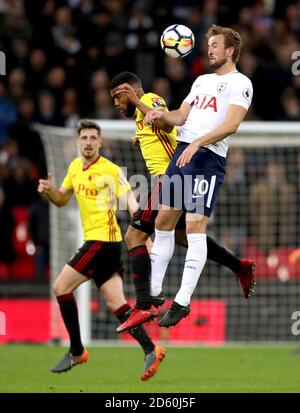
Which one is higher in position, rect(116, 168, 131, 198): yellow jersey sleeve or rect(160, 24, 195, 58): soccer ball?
rect(160, 24, 195, 58): soccer ball

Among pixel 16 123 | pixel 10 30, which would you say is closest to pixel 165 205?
pixel 16 123

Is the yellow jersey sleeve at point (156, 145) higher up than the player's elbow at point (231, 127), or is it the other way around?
the player's elbow at point (231, 127)

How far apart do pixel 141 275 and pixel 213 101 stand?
5.39ft

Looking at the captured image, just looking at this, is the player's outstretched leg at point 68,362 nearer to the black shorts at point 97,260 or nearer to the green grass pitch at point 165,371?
the green grass pitch at point 165,371

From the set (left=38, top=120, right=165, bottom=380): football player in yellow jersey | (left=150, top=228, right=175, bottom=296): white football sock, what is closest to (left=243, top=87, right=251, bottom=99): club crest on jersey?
(left=150, top=228, right=175, bottom=296): white football sock

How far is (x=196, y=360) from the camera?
13.1 meters

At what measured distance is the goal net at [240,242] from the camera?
15656 mm

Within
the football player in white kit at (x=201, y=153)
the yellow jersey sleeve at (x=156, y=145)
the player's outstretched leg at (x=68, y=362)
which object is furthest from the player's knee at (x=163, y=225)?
the player's outstretched leg at (x=68, y=362)

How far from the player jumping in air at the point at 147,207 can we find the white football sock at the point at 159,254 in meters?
0.07

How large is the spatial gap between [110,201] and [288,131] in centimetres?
435

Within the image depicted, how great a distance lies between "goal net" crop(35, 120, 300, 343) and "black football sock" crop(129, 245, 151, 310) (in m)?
5.37

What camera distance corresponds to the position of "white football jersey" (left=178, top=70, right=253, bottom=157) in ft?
31.0

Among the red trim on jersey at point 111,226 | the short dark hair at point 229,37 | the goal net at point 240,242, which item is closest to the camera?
the short dark hair at point 229,37

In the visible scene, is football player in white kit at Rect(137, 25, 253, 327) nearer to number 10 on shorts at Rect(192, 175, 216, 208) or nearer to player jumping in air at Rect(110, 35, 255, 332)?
number 10 on shorts at Rect(192, 175, 216, 208)
